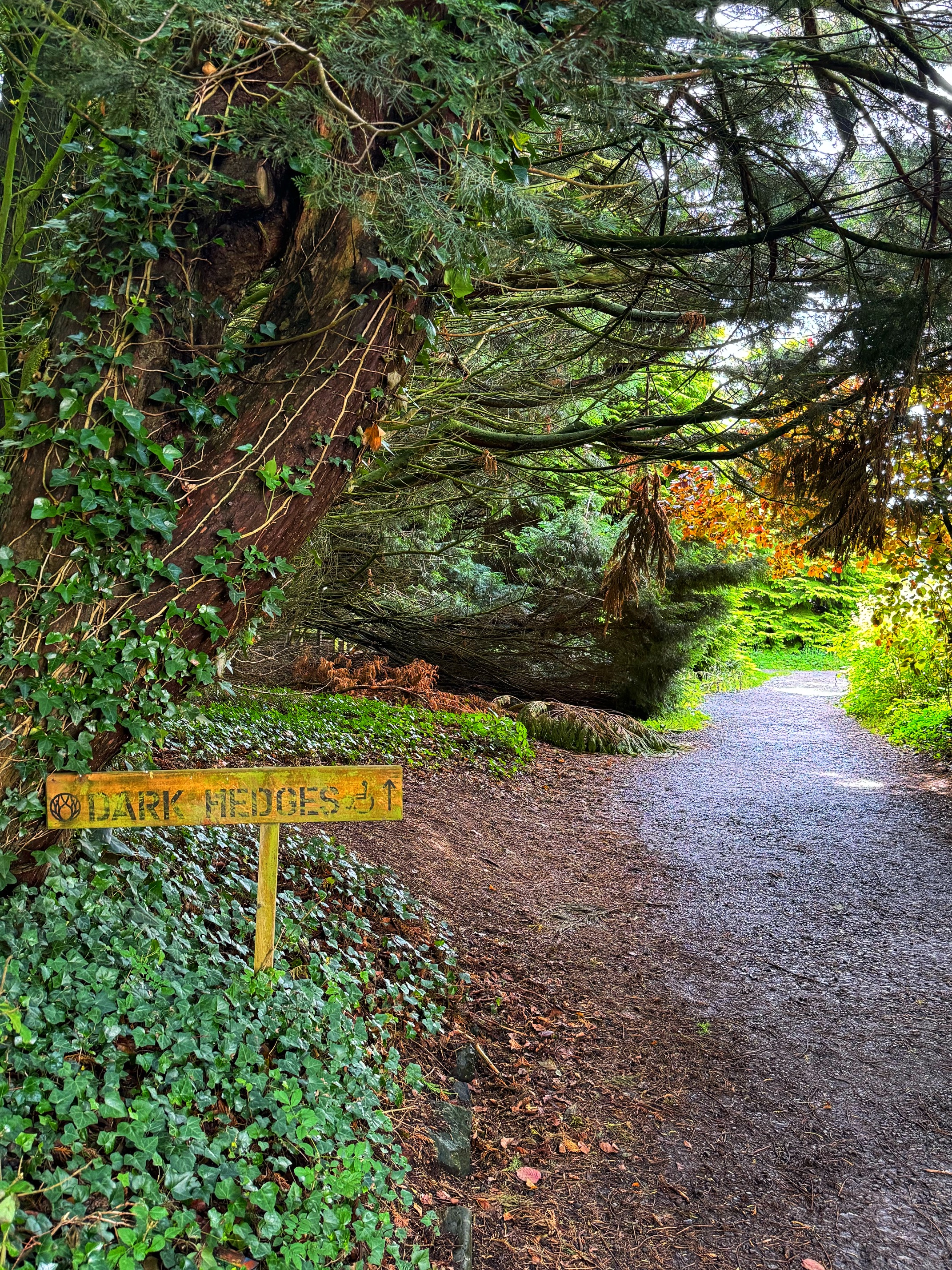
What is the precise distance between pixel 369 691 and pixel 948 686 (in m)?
7.33

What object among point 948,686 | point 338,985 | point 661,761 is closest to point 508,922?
point 338,985

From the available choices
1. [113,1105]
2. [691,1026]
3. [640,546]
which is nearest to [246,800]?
[113,1105]

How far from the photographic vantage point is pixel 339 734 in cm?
834

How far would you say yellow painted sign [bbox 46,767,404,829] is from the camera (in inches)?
120

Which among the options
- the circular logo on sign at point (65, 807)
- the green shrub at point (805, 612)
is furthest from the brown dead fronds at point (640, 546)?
the green shrub at point (805, 612)

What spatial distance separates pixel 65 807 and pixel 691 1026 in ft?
11.2

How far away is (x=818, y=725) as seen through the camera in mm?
14555

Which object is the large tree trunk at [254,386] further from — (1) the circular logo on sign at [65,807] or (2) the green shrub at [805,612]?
(2) the green shrub at [805,612]

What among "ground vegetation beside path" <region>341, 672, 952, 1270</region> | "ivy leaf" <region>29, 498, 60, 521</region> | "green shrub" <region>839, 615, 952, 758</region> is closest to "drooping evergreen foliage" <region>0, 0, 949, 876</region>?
"ivy leaf" <region>29, 498, 60, 521</region>

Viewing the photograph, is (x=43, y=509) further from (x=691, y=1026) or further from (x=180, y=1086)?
(x=691, y=1026)

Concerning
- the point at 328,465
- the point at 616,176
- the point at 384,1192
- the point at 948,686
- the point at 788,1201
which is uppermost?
the point at 616,176

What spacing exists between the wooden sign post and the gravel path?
1.93 metres

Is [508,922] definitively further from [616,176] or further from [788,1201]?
[616,176]

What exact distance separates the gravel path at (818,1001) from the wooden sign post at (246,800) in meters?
1.93
